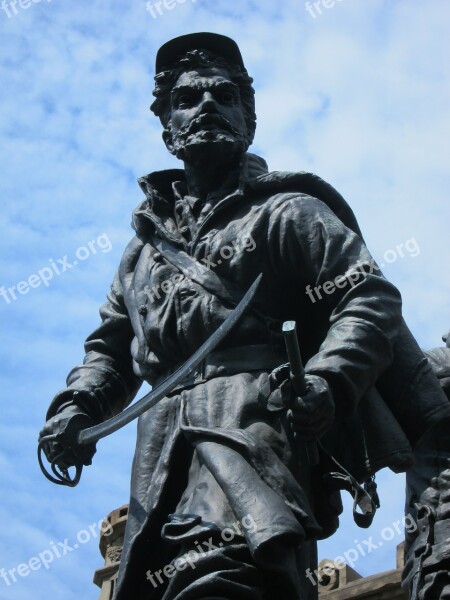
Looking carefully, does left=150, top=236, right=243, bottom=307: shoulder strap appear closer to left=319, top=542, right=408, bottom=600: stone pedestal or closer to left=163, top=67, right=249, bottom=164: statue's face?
left=163, top=67, right=249, bottom=164: statue's face

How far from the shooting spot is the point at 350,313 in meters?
7.15

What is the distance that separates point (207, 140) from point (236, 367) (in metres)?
1.48

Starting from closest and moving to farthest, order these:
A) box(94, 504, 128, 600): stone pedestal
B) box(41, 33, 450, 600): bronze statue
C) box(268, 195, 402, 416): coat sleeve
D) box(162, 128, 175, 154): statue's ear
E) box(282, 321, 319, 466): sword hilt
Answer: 1. box(282, 321, 319, 466): sword hilt
2. box(41, 33, 450, 600): bronze statue
3. box(268, 195, 402, 416): coat sleeve
4. box(162, 128, 175, 154): statue's ear
5. box(94, 504, 128, 600): stone pedestal

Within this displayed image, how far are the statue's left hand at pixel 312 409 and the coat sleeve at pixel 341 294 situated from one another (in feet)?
0.41

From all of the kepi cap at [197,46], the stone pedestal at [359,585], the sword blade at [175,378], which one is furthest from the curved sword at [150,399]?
the stone pedestal at [359,585]

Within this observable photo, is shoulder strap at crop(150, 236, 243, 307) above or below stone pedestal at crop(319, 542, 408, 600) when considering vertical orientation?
below

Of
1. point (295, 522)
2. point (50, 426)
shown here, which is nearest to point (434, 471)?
point (295, 522)

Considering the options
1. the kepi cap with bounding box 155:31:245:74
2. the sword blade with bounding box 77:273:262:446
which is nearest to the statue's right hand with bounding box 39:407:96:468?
the sword blade with bounding box 77:273:262:446

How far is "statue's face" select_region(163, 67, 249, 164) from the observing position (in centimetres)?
805

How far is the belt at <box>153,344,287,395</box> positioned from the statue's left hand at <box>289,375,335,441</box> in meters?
0.58

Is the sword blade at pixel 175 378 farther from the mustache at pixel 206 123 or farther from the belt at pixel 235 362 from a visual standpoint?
the mustache at pixel 206 123

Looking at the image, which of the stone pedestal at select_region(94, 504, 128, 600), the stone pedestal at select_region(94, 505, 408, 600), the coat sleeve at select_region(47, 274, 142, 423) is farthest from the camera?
the stone pedestal at select_region(94, 504, 128, 600)

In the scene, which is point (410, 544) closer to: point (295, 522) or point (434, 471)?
point (434, 471)

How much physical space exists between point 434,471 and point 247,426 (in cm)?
129
